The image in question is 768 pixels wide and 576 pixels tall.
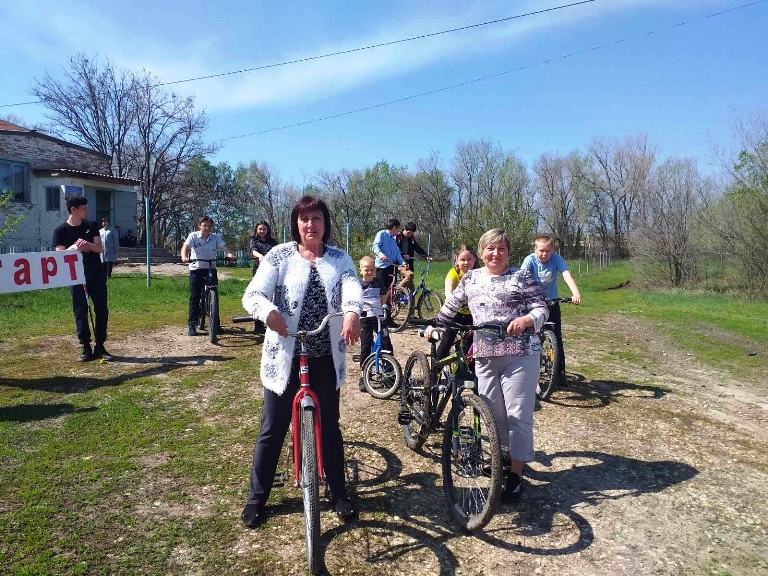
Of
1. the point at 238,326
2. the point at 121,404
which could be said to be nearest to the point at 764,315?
the point at 238,326

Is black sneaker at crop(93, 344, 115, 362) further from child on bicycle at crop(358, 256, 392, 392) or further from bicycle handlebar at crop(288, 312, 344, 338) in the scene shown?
bicycle handlebar at crop(288, 312, 344, 338)

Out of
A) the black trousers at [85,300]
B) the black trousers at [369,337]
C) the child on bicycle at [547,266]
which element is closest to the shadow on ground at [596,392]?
the child on bicycle at [547,266]

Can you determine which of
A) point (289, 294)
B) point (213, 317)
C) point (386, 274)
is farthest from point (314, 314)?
point (386, 274)

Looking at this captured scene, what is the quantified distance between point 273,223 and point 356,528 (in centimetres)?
5301

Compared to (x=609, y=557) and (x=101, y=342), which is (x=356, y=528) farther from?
(x=101, y=342)

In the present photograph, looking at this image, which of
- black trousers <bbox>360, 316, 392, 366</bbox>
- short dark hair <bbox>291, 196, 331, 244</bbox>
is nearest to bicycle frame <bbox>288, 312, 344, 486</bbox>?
short dark hair <bbox>291, 196, 331, 244</bbox>

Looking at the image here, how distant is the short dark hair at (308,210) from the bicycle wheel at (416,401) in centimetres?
162

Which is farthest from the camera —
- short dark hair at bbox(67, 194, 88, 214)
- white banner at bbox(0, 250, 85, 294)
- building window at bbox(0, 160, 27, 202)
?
building window at bbox(0, 160, 27, 202)

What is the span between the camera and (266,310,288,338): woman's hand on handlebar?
290 cm

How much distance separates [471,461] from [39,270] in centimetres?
553

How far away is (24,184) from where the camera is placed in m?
22.0

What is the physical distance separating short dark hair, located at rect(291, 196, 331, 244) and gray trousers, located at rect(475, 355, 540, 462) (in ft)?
4.58

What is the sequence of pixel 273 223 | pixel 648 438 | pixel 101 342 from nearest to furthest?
pixel 648 438 → pixel 101 342 → pixel 273 223

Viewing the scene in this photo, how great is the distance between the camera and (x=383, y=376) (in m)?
5.96
